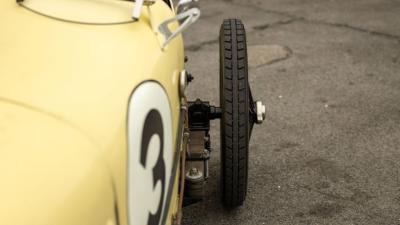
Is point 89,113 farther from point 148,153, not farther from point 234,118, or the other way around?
point 234,118

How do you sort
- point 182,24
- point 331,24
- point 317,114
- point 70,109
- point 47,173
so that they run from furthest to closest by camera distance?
point 331,24 → point 317,114 → point 182,24 → point 70,109 → point 47,173

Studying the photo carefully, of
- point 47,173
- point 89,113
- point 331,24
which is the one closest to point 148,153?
point 89,113

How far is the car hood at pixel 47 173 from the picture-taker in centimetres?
118

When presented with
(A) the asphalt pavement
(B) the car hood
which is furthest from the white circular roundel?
(A) the asphalt pavement

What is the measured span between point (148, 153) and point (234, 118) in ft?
3.27

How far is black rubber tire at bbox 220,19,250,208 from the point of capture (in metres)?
2.60

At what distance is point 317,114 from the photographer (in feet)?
13.3

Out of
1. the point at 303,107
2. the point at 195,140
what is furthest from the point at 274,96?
the point at 195,140

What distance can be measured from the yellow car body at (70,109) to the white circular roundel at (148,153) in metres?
0.02

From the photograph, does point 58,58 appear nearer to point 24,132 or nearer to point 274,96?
point 24,132

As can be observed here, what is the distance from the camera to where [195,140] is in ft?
9.20

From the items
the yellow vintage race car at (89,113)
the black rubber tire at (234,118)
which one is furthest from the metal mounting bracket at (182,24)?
the black rubber tire at (234,118)

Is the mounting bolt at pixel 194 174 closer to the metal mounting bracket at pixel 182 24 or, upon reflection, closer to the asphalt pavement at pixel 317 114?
the asphalt pavement at pixel 317 114

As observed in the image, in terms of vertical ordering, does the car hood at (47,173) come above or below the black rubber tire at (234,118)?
above
